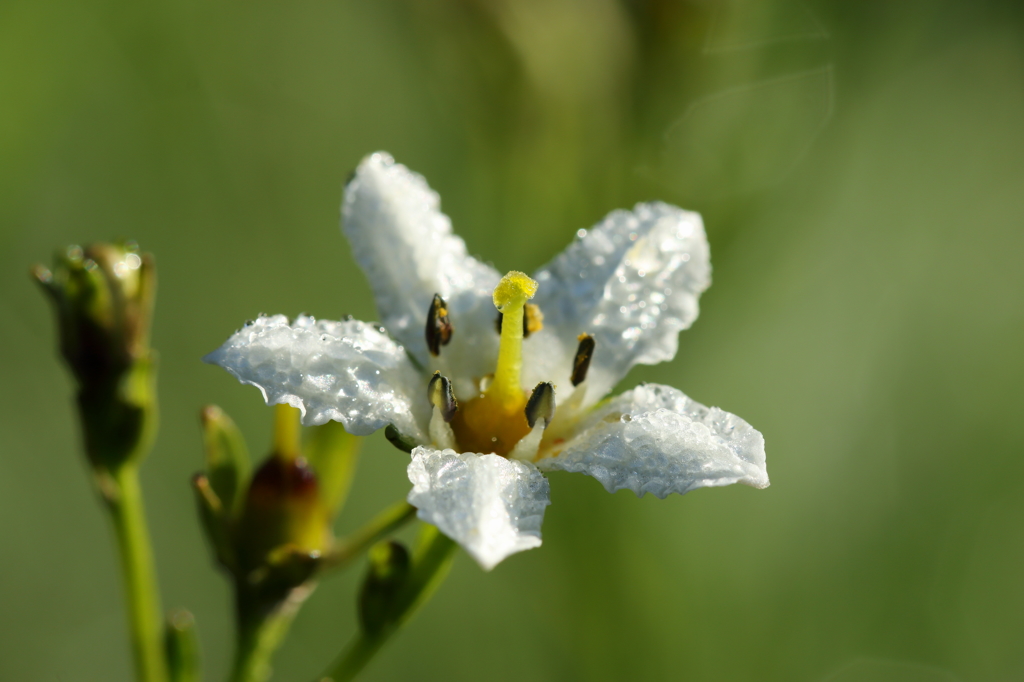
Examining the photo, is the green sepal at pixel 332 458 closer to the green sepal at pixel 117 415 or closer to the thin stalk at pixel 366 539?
the thin stalk at pixel 366 539

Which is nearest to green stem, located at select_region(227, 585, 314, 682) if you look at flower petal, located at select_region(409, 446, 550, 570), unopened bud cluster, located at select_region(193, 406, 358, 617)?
unopened bud cluster, located at select_region(193, 406, 358, 617)

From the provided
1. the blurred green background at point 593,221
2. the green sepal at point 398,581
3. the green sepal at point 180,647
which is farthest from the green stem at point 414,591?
the blurred green background at point 593,221

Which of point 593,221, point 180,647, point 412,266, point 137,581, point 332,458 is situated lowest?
point 180,647

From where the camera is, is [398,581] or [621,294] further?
[621,294]

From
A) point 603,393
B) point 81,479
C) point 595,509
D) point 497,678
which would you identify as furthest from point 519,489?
point 81,479

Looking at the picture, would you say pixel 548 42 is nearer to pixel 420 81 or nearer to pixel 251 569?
pixel 420 81

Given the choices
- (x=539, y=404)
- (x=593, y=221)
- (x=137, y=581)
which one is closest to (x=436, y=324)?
(x=539, y=404)

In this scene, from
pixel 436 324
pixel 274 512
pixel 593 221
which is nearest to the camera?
pixel 274 512

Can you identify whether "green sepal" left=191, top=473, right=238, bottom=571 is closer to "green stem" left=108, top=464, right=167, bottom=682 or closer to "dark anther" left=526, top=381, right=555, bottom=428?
"green stem" left=108, top=464, right=167, bottom=682

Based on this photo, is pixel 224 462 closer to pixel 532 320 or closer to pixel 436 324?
pixel 436 324
